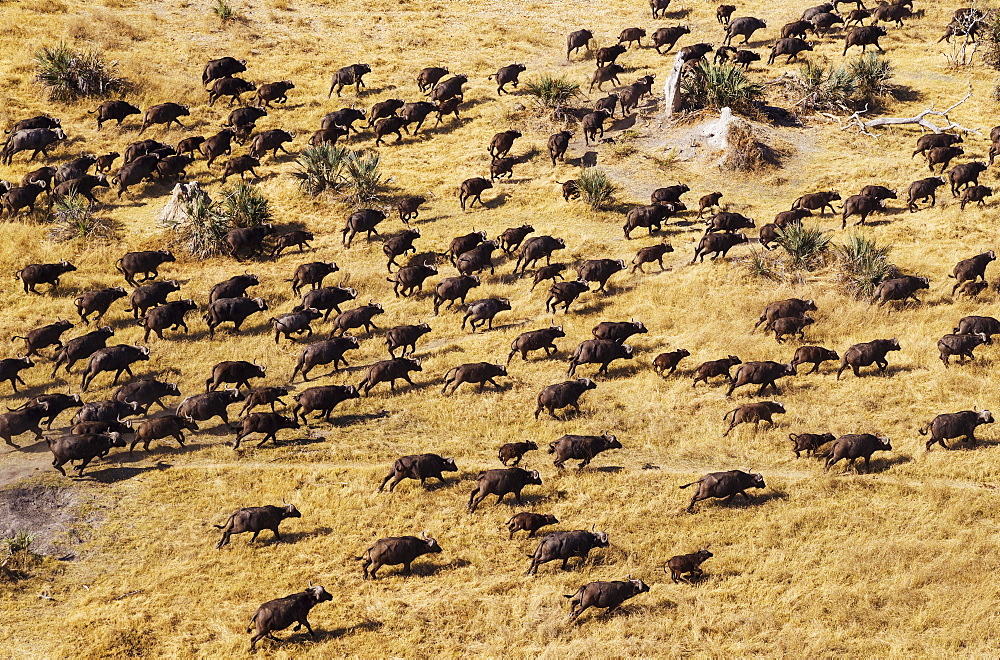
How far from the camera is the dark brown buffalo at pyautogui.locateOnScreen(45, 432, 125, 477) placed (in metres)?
20.7

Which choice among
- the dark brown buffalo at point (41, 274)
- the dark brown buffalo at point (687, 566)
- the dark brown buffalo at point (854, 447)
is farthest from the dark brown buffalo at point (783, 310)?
the dark brown buffalo at point (41, 274)

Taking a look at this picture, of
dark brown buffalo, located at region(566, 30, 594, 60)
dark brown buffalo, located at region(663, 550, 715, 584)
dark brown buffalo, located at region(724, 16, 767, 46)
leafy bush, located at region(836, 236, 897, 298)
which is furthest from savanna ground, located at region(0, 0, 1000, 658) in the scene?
dark brown buffalo, located at region(724, 16, 767, 46)

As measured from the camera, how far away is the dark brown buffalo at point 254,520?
736 inches

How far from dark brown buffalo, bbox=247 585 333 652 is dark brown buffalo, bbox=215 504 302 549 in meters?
2.34

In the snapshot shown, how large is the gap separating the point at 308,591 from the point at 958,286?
2172 cm

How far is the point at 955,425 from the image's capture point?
21.3 metres

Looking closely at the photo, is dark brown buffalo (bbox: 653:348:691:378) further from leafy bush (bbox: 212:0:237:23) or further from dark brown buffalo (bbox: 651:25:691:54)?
leafy bush (bbox: 212:0:237:23)

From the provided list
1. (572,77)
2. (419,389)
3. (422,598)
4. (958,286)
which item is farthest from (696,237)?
(422,598)

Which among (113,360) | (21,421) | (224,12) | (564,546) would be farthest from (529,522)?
(224,12)

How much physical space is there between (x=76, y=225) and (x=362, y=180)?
33.9 feet

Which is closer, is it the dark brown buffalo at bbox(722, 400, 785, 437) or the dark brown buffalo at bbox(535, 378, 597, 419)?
the dark brown buffalo at bbox(722, 400, 785, 437)

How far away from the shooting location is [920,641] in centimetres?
1614

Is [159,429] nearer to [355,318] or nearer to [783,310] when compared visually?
[355,318]

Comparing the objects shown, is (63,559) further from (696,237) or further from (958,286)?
(958,286)
